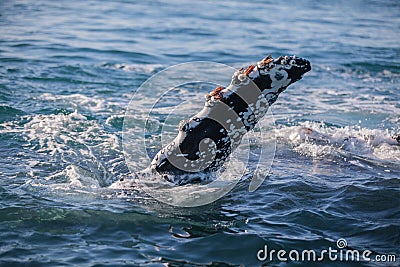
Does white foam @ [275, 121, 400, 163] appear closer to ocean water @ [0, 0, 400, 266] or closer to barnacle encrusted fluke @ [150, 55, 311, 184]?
ocean water @ [0, 0, 400, 266]

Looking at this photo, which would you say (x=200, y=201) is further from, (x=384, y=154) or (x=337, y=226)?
(x=384, y=154)

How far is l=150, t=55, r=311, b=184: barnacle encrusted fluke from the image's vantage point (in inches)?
201

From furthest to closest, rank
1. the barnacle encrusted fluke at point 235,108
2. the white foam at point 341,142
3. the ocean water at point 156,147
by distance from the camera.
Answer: the white foam at point 341,142 → the barnacle encrusted fluke at point 235,108 → the ocean water at point 156,147

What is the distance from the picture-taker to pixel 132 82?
1098 centimetres

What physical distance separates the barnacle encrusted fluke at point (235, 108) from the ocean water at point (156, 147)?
0.53 meters

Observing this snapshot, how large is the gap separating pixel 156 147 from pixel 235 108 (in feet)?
7.66

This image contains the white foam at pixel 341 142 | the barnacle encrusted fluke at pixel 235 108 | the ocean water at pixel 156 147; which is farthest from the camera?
the white foam at pixel 341 142

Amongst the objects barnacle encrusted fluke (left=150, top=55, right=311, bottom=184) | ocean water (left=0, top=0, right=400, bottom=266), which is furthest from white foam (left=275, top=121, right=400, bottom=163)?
Result: barnacle encrusted fluke (left=150, top=55, right=311, bottom=184)

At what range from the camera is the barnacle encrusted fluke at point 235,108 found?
509 cm

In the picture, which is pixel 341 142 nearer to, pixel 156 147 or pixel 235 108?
pixel 156 147

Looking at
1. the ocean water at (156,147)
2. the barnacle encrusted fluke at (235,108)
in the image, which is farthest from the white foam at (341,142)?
the barnacle encrusted fluke at (235,108)

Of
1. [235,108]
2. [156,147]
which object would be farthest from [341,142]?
[235,108]

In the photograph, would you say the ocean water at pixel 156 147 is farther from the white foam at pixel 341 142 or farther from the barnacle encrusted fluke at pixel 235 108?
the barnacle encrusted fluke at pixel 235 108

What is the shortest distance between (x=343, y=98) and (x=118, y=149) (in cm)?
515
